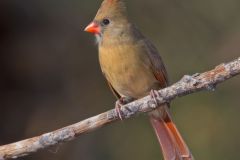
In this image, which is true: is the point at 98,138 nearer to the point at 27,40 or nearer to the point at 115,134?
the point at 115,134

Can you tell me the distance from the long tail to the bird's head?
0.72 metres

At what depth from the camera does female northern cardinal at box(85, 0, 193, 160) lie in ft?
17.1

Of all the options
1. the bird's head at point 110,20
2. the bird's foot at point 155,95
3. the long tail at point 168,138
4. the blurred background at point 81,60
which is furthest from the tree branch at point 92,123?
the blurred background at point 81,60

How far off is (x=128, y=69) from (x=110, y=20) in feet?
1.58

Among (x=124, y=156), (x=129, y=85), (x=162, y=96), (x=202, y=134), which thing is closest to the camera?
(x=162, y=96)

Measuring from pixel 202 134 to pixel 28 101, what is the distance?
1946 millimetres

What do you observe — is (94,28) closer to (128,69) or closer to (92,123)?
(128,69)

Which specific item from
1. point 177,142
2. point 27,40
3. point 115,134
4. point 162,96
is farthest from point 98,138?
point 162,96

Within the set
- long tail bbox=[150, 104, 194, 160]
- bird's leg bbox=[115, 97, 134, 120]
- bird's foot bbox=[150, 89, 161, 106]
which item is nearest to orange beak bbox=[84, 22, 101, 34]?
bird's leg bbox=[115, 97, 134, 120]

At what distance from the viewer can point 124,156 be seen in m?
7.05

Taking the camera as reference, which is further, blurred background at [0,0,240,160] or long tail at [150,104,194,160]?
blurred background at [0,0,240,160]

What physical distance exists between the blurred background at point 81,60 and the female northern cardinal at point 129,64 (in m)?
1.48

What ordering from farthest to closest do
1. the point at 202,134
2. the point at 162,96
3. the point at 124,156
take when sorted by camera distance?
the point at 124,156
the point at 202,134
the point at 162,96

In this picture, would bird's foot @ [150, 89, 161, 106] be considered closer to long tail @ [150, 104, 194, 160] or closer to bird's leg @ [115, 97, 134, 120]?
bird's leg @ [115, 97, 134, 120]
